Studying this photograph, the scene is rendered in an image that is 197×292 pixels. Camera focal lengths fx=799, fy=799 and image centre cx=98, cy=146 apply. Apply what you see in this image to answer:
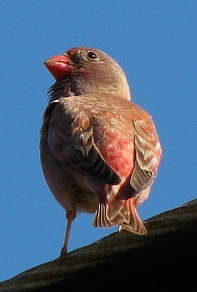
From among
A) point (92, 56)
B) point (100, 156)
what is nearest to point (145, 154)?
point (100, 156)

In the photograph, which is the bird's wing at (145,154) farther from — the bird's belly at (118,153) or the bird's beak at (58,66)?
the bird's beak at (58,66)

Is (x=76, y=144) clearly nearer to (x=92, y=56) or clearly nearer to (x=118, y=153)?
(x=118, y=153)

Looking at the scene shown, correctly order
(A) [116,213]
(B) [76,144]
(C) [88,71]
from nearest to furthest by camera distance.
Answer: (A) [116,213] < (B) [76,144] < (C) [88,71]

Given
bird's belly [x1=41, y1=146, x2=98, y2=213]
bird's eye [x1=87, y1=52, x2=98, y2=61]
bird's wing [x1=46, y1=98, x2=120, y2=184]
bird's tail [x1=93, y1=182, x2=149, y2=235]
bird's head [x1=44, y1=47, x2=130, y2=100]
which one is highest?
bird's eye [x1=87, y1=52, x2=98, y2=61]

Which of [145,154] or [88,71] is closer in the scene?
[145,154]

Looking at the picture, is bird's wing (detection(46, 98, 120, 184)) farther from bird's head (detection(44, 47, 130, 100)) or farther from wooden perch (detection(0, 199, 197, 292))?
wooden perch (detection(0, 199, 197, 292))

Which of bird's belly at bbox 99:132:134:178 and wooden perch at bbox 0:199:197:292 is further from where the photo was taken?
bird's belly at bbox 99:132:134:178

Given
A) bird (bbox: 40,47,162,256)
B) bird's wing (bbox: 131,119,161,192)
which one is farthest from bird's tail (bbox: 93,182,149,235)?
bird's wing (bbox: 131,119,161,192)
